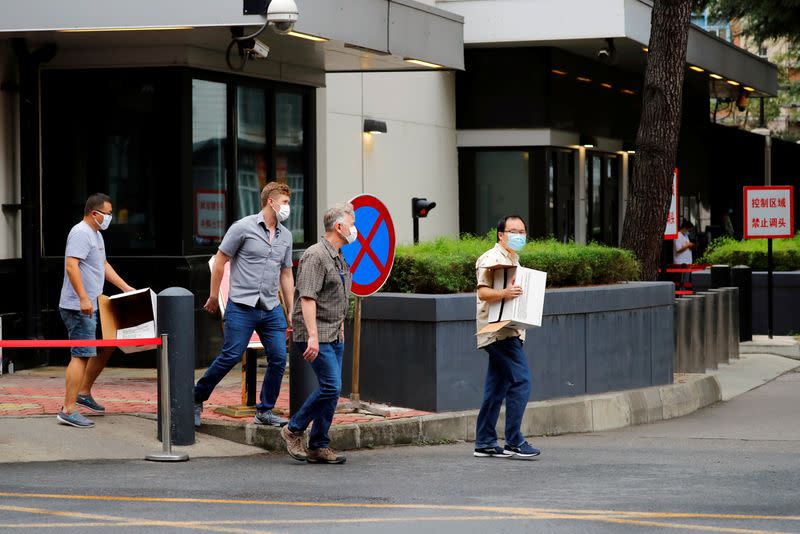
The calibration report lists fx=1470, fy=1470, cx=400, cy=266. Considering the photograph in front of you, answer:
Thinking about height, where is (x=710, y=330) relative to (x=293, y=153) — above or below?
below

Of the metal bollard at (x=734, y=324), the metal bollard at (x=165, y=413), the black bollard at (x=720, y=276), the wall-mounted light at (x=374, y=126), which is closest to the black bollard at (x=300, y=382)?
the metal bollard at (x=165, y=413)

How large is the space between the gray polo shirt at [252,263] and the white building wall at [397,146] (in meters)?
8.14

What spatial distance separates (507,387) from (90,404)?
3323 mm

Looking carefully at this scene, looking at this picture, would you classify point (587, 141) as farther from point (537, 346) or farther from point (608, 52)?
point (537, 346)

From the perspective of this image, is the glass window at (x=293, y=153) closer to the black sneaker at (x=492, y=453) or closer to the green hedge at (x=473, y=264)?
the green hedge at (x=473, y=264)

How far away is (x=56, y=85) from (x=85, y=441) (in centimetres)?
631

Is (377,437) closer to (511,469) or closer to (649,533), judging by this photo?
(511,469)

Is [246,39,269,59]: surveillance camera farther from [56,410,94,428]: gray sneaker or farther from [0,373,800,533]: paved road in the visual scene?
[0,373,800,533]: paved road

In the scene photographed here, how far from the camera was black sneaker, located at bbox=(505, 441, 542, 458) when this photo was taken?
34.3 feet

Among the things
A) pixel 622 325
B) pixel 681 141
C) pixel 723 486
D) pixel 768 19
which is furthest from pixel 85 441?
pixel 681 141

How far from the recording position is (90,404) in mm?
11430

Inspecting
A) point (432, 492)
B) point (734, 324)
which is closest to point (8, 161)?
point (432, 492)

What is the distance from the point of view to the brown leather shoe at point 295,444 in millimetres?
10109

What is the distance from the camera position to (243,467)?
9.85 metres
